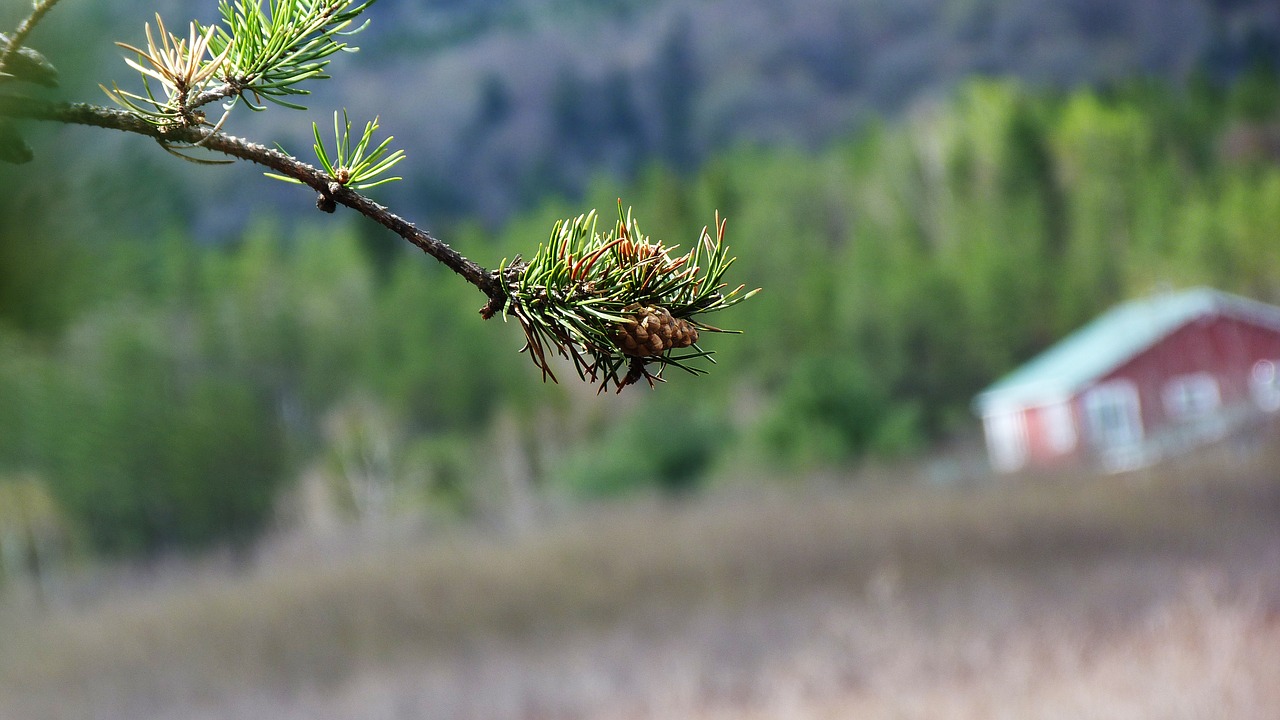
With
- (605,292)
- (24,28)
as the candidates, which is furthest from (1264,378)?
(24,28)

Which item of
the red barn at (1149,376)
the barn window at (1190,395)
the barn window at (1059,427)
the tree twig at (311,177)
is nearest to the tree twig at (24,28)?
the tree twig at (311,177)

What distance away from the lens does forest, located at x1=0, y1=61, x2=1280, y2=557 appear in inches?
413

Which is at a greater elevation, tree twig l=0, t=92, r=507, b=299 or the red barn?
the red barn

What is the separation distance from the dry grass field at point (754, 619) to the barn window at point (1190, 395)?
28.1 feet

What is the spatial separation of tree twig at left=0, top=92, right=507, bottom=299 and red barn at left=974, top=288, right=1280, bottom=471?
13511 millimetres

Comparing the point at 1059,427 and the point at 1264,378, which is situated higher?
the point at 1264,378

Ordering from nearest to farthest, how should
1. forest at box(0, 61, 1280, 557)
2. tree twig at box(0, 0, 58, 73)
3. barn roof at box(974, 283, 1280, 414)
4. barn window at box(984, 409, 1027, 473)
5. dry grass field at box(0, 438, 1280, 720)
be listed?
tree twig at box(0, 0, 58, 73)
dry grass field at box(0, 438, 1280, 720)
forest at box(0, 61, 1280, 557)
barn roof at box(974, 283, 1280, 414)
barn window at box(984, 409, 1027, 473)

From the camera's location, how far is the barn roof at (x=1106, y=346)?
514 inches

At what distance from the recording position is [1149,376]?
1342 centimetres

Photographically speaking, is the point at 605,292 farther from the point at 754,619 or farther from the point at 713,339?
→ the point at 713,339

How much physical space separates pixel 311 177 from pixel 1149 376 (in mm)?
14630

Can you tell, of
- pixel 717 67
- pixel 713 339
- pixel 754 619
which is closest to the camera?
pixel 754 619

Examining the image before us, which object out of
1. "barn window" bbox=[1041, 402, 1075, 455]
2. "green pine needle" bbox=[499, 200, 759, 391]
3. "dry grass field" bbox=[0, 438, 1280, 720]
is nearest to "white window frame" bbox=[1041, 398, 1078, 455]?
"barn window" bbox=[1041, 402, 1075, 455]

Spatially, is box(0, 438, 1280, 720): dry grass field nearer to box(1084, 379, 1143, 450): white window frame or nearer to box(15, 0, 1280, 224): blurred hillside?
box(1084, 379, 1143, 450): white window frame
